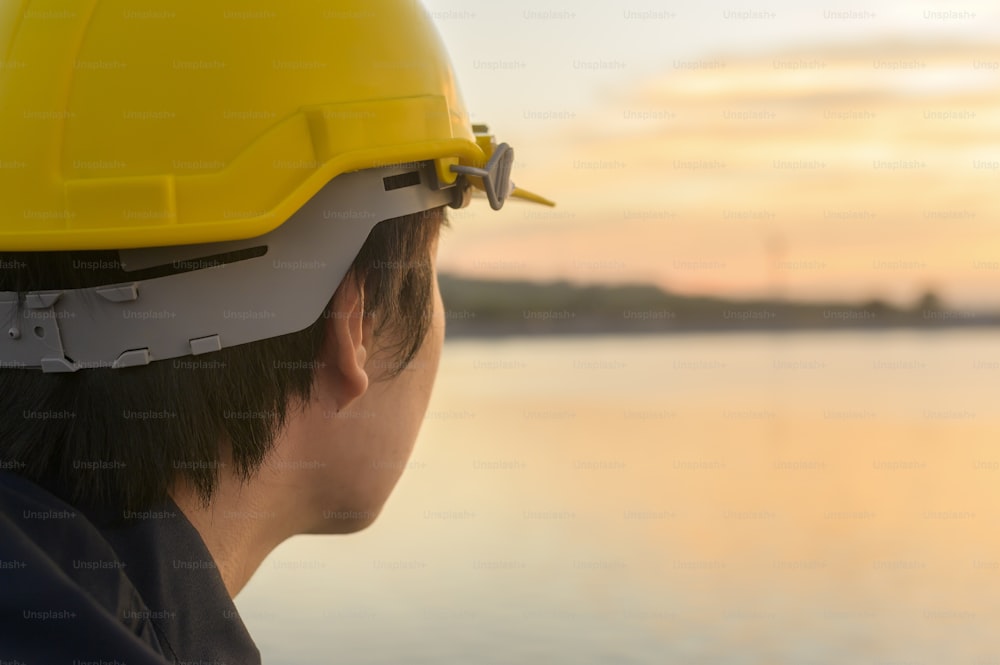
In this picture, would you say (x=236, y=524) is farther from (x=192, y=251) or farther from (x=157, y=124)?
(x=157, y=124)

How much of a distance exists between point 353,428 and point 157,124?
24.7 inches

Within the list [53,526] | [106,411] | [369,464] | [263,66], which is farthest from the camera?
[369,464]

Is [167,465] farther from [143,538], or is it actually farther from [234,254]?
[234,254]

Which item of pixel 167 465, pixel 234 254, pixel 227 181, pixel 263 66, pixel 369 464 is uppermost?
pixel 263 66

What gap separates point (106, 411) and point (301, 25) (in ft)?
2.45

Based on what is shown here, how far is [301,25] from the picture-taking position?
1891 mm

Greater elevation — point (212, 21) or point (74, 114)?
point (212, 21)

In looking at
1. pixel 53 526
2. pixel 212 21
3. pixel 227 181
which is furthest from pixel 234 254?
pixel 53 526

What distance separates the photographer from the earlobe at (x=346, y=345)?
186 cm

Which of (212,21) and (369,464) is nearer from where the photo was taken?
(212,21)

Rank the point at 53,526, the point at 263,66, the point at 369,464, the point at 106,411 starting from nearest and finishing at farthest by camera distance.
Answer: the point at 53,526 < the point at 106,411 < the point at 263,66 < the point at 369,464

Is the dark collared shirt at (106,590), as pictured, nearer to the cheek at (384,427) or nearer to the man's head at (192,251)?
the man's head at (192,251)

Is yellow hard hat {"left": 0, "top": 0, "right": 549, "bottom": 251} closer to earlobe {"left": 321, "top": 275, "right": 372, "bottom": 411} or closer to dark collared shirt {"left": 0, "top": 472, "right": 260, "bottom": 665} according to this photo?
earlobe {"left": 321, "top": 275, "right": 372, "bottom": 411}

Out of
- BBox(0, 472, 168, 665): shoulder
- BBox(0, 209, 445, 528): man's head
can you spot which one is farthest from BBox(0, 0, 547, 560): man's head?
BBox(0, 472, 168, 665): shoulder
